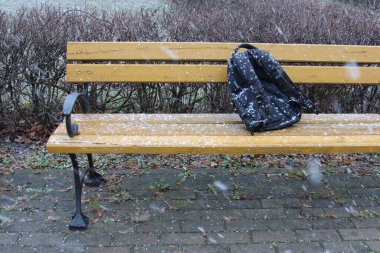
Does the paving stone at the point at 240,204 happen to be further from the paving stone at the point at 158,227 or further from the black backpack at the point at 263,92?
the black backpack at the point at 263,92

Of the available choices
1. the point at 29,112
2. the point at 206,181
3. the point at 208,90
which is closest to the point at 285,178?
the point at 206,181

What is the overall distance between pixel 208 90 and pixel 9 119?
79.1 inches

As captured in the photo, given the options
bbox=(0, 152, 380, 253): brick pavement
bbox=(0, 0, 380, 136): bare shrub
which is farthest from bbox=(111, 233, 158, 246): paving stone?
bbox=(0, 0, 380, 136): bare shrub

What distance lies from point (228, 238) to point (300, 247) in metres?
0.47

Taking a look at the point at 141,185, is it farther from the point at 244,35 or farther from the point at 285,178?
the point at 244,35

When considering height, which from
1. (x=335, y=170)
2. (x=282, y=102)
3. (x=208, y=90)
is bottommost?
(x=335, y=170)

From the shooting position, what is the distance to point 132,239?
318cm

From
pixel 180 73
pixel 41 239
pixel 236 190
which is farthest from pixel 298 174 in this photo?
pixel 41 239

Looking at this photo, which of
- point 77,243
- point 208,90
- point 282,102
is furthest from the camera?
point 208,90

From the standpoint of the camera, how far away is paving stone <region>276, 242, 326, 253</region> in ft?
10.2

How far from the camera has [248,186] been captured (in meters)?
3.96

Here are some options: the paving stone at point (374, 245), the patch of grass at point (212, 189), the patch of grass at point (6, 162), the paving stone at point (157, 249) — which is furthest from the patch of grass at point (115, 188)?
the paving stone at point (374, 245)

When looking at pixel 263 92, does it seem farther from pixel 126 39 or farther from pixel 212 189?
pixel 126 39

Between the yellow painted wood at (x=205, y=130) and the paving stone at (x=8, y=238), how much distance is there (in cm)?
73
